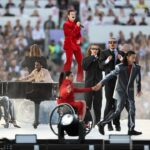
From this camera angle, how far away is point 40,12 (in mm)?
28672

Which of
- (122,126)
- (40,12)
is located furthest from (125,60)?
(40,12)

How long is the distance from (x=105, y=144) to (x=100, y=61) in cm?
236

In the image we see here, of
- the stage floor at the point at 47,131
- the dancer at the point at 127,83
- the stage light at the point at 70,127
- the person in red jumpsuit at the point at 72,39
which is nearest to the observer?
the stage light at the point at 70,127

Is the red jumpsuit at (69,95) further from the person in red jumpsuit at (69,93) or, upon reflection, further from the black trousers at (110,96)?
the black trousers at (110,96)

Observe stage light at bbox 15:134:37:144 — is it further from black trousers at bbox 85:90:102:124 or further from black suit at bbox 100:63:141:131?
black trousers at bbox 85:90:102:124

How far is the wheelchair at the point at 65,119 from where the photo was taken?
1466 cm

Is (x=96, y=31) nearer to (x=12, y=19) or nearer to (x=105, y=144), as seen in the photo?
(x=12, y=19)

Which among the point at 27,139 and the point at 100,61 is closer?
the point at 27,139

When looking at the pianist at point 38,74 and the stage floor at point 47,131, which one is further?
the pianist at point 38,74

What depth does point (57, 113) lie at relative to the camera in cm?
1540

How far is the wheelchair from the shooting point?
14.7 m

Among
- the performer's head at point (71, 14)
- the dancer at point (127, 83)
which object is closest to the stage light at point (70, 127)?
the dancer at point (127, 83)

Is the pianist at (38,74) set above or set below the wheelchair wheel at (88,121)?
above

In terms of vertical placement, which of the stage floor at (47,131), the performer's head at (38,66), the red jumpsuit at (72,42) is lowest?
the stage floor at (47,131)
